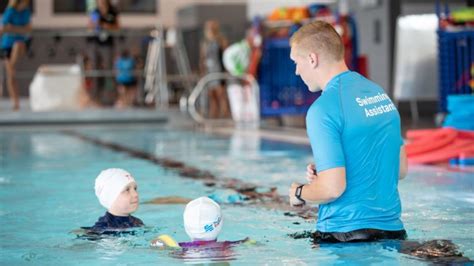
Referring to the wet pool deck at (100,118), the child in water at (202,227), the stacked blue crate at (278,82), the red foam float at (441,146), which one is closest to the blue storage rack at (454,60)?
the red foam float at (441,146)

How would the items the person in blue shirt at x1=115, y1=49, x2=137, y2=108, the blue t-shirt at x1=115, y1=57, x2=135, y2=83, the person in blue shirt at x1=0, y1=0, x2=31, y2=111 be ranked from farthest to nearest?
the person in blue shirt at x1=115, y1=49, x2=137, y2=108
the blue t-shirt at x1=115, y1=57, x2=135, y2=83
the person in blue shirt at x1=0, y1=0, x2=31, y2=111

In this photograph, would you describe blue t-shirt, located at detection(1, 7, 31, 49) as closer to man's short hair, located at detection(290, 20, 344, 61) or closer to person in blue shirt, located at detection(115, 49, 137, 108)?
person in blue shirt, located at detection(115, 49, 137, 108)

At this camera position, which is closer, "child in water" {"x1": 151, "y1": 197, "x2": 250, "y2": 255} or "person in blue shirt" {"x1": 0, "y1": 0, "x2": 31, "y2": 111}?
"child in water" {"x1": 151, "y1": 197, "x2": 250, "y2": 255}

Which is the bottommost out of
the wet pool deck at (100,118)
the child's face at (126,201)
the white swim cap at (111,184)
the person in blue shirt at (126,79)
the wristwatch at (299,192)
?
the wet pool deck at (100,118)

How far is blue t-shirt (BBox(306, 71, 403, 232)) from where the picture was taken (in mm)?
3363

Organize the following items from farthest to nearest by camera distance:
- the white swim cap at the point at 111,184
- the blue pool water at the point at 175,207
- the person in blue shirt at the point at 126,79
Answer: the person in blue shirt at the point at 126,79
the white swim cap at the point at 111,184
the blue pool water at the point at 175,207

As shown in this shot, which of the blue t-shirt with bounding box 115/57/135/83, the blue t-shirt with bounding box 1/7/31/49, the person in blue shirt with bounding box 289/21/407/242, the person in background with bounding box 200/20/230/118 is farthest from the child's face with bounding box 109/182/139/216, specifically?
the blue t-shirt with bounding box 115/57/135/83

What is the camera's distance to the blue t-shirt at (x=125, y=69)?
1750cm

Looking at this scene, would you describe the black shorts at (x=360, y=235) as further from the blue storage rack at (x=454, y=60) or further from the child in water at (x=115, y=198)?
the blue storage rack at (x=454, y=60)

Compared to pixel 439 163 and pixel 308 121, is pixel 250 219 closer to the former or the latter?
pixel 308 121

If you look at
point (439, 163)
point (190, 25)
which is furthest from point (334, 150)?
point (190, 25)

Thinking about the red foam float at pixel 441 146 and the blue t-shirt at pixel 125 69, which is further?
the blue t-shirt at pixel 125 69

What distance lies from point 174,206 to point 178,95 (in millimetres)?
14195

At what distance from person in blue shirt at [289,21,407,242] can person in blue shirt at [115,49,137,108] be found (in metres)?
13.8
